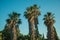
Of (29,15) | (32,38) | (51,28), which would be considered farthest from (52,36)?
(29,15)

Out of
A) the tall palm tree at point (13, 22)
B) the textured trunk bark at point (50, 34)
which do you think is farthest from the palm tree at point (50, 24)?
the tall palm tree at point (13, 22)

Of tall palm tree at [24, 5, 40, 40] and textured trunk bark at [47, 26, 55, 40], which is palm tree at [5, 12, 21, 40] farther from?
textured trunk bark at [47, 26, 55, 40]

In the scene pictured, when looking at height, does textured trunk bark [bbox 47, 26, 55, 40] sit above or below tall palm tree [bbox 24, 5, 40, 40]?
below

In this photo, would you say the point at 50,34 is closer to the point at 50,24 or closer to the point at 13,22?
the point at 50,24

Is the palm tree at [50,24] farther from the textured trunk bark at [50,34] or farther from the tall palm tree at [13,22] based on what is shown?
the tall palm tree at [13,22]

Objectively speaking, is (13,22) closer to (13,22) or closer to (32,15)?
(13,22)

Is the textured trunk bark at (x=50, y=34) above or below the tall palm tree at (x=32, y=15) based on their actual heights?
below

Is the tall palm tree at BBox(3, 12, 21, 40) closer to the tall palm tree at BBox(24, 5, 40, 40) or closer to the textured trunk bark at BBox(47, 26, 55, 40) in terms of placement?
the tall palm tree at BBox(24, 5, 40, 40)

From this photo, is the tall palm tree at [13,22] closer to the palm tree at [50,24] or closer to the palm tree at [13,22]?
the palm tree at [13,22]

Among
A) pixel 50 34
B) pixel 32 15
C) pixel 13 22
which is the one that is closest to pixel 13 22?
pixel 13 22

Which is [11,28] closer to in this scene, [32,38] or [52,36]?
[32,38]

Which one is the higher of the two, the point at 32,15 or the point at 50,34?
the point at 32,15

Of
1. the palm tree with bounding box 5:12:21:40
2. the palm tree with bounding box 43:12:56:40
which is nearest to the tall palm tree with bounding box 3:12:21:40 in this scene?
the palm tree with bounding box 5:12:21:40

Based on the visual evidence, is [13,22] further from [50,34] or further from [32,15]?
[50,34]
